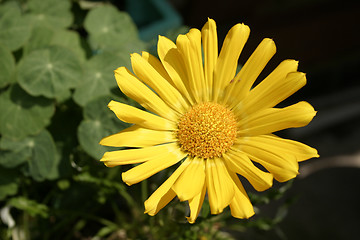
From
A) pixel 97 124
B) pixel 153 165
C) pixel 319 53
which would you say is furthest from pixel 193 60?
pixel 319 53

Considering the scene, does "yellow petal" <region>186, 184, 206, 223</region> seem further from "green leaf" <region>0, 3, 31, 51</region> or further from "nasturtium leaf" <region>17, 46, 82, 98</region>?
"green leaf" <region>0, 3, 31, 51</region>

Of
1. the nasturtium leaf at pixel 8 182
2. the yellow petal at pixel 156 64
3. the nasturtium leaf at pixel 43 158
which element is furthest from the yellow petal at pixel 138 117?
the nasturtium leaf at pixel 8 182

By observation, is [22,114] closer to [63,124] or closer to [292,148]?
[63,124]

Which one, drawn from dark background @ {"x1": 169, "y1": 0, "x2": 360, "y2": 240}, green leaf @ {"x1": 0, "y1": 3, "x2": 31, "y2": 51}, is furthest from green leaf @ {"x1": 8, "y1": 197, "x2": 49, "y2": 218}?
dark background @ {"x1": 169, "y1": 0, "x2": 360, "y2": 240}

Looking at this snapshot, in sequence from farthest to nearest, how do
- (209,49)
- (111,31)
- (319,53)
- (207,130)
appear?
(319,53), (111,31), (207,130), (209,49)

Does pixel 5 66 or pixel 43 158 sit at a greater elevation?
pixel 5 66

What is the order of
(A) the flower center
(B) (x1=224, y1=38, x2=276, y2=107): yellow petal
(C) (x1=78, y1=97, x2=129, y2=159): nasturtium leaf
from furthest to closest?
(C) (x1=78, y1=97, x2=129, y2=159): nasturtium leaf
(A) the flower center
(B) (x1=224, y1=38, x2=276, y2=107): yellow petal

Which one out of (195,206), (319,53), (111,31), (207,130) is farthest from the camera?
(319,53)
